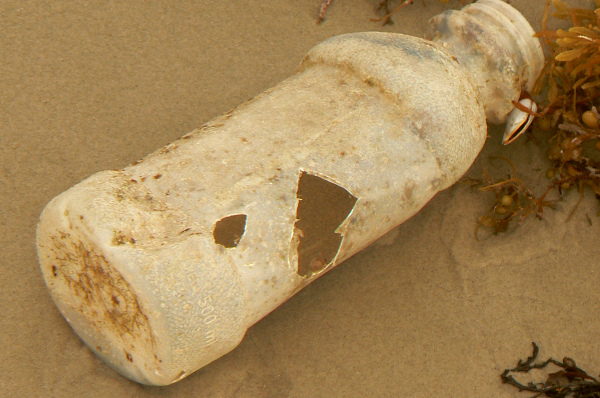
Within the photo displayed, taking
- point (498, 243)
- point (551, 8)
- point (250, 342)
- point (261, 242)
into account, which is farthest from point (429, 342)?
point (551, 8)

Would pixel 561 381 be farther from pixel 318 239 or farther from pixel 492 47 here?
pixel 492 47

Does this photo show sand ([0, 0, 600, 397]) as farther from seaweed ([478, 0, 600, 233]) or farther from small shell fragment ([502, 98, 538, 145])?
small shell fragment ([502, 98, 538, 145])

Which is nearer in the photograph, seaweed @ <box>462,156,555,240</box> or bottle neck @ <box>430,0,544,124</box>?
bottle neck @ <box>430,0,544,124</box>

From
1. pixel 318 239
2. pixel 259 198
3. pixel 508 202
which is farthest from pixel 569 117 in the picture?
pixel 259 198

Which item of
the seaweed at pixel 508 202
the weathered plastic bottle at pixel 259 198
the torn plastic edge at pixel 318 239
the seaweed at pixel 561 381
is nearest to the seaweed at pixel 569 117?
the seaweed at pixel 508 202

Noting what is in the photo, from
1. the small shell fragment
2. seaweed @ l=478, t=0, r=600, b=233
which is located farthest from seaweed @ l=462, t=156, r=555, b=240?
the small shell fragment

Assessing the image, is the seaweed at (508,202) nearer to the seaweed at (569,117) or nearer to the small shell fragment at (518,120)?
the seaweed at (569,117)
